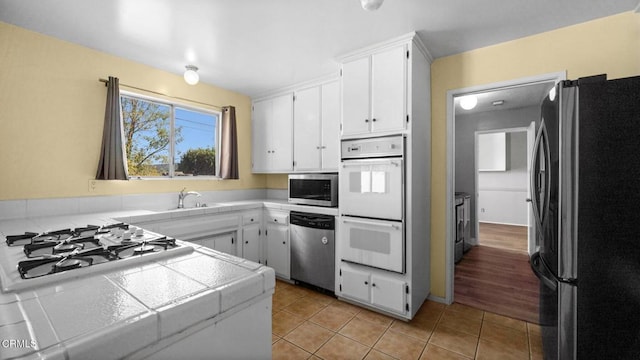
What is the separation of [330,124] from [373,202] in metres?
1.16

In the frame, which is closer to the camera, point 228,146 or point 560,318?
point 560,318

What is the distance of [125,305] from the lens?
27.7 inches

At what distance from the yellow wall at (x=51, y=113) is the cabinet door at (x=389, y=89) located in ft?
8.04

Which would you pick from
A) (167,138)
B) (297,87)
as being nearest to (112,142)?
(167,138)

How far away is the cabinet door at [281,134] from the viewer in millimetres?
3598

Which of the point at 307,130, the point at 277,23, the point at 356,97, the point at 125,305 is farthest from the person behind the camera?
the point at 307,130

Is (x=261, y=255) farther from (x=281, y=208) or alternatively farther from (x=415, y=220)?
(x=415, y=220)

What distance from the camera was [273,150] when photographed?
378 cm

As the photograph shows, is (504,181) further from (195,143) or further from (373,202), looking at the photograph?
(195,143)

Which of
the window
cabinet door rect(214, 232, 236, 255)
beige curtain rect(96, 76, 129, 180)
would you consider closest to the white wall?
cabinet door rect(214, 232, 236, 255)

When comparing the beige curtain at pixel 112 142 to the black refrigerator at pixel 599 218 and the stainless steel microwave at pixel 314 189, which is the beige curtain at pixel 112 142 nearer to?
the stainless steel microwave at pixel 314 189

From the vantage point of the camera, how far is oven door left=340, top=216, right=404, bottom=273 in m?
2.36

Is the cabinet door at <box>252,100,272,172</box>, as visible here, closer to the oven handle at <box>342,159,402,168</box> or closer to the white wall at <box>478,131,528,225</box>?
the oven handle at <box>342,159,402,168</box>

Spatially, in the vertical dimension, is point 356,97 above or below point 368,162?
above
